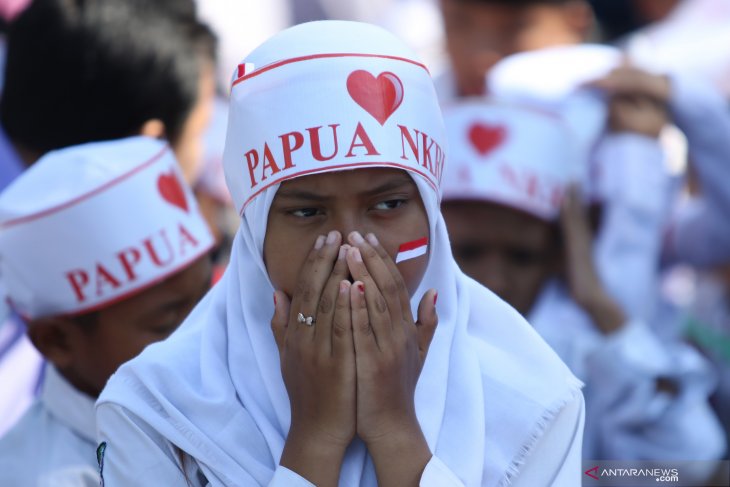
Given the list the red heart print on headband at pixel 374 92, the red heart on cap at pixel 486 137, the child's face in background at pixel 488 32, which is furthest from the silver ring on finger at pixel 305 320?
the child's face in background at pixel 488 32

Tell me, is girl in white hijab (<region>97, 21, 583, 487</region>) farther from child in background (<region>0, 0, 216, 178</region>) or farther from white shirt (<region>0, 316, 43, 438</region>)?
child in background (<region>0, 0, 216, 178</region>)

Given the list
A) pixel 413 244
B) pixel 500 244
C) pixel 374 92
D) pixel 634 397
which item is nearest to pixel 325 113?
pixel 374 92

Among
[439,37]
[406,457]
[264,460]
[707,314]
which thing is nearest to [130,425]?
[264,460]

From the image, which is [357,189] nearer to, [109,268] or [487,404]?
[487,404]

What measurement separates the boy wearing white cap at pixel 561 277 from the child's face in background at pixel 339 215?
186 cm

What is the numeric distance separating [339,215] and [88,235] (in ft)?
4.06

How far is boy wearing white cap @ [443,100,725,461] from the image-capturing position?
434cm

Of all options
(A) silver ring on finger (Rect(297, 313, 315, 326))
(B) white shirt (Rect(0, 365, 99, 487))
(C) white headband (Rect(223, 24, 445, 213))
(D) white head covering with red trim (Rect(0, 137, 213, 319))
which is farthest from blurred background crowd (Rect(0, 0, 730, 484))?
(A) silver ring on finger (Rect(297, 313, 315, 326))

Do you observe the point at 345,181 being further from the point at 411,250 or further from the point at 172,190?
the point at 172,190

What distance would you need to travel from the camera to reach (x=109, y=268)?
3.43m

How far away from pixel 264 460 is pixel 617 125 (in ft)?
9.05

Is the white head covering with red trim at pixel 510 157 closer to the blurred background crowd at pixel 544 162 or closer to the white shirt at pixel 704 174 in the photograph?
the blurred background crowd at pixel 544 162

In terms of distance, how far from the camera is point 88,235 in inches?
136

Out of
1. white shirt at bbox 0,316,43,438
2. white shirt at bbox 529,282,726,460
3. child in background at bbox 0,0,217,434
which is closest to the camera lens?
white shirt at bbox 0,316,43,438
